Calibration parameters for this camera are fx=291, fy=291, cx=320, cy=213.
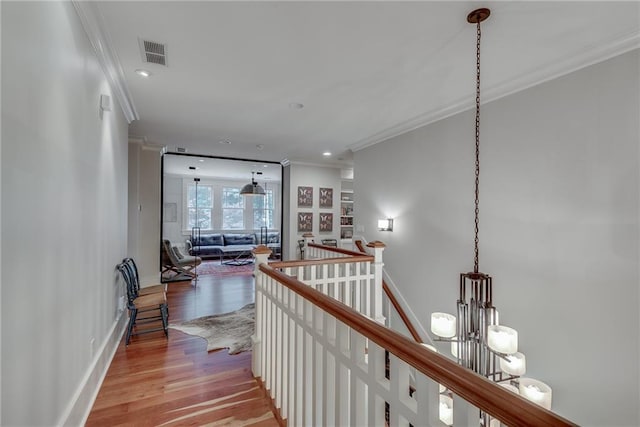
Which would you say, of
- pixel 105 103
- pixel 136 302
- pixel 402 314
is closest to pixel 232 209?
pixel 136 302

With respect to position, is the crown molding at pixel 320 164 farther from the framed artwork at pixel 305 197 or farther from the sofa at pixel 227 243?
the sofa at pixel 227 243

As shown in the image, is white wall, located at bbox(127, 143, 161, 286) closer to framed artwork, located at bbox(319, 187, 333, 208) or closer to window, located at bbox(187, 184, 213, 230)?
framed artwork, located at bbox(319, 187, 333, 208)

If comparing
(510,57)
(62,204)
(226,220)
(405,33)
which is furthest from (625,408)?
(226,220)

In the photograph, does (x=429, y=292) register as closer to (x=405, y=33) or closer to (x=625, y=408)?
(x=625, y=408)

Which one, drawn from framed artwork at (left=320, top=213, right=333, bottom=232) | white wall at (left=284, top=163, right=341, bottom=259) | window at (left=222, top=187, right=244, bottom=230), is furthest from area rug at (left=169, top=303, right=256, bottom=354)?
window at (left=222, top=187, right=244, bottom=230)

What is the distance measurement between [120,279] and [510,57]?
441 centimetres

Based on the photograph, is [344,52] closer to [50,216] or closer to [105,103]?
[105,103]

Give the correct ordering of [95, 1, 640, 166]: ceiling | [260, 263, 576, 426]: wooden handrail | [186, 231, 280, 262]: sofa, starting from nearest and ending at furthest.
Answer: [260, 263, 576, 426]: wooden handrail → [95, 1, 640, 166]: ceiling → [186, 231, 280, 262]: sofa

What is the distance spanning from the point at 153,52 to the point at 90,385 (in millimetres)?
2546

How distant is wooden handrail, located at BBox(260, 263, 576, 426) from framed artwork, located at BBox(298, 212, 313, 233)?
5.59 meters

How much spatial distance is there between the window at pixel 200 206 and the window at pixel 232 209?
1.58 ft

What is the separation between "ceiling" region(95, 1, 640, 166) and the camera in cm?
186

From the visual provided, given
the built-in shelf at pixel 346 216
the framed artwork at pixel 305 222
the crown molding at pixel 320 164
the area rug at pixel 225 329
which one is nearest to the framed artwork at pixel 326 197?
Answer: the framed artwork at pixel 305 222

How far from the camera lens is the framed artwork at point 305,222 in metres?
6.73
